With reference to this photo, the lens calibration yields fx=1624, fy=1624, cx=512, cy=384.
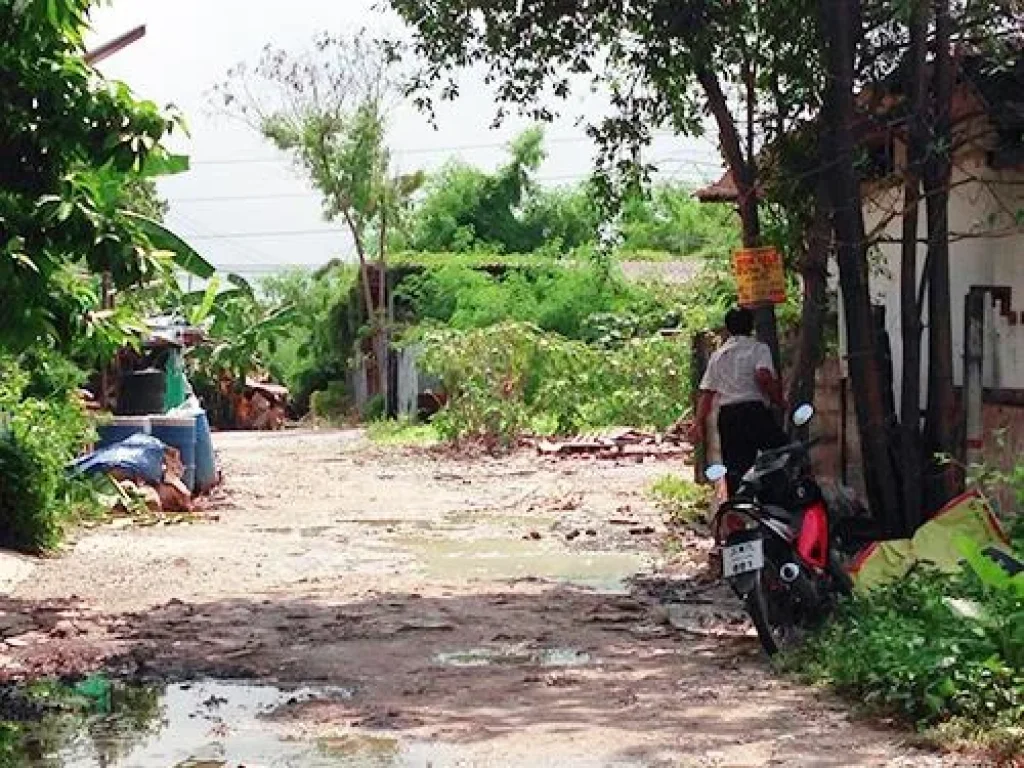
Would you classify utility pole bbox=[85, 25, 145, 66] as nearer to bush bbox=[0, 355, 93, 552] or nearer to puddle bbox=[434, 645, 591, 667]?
bush bbox=[0, 355, 93, 552]

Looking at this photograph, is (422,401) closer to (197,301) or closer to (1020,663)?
(197,301)

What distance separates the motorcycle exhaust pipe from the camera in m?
8.61

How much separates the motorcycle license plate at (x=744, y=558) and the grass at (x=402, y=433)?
21781 millimetres

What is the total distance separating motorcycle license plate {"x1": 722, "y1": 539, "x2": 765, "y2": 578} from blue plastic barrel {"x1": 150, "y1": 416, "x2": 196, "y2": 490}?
11.5 meters

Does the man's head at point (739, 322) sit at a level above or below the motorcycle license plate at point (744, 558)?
above

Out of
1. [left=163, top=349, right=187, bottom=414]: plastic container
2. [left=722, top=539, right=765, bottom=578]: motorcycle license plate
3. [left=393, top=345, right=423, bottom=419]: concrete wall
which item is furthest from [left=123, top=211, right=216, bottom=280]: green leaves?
[left=393, top=345, right=423, bottom=419]: concrete wall

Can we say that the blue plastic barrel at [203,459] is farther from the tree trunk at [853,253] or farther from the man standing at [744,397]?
the tree trunk at [853,253]

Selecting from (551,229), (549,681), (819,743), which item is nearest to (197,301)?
(549,681)

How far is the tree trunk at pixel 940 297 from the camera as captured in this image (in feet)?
35.6

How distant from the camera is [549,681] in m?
8.42

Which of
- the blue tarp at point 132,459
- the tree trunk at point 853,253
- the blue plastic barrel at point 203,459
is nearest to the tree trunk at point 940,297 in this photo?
the tree trunk at point 853,253

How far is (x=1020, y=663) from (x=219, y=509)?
12.8m

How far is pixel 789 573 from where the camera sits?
861cm

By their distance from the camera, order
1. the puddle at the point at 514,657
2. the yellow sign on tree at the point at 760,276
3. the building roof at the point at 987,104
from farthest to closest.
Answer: the yellow sign on tree at the point at 760,276
the building roof at the point at 987,104
the puddle at the point at 514,657
